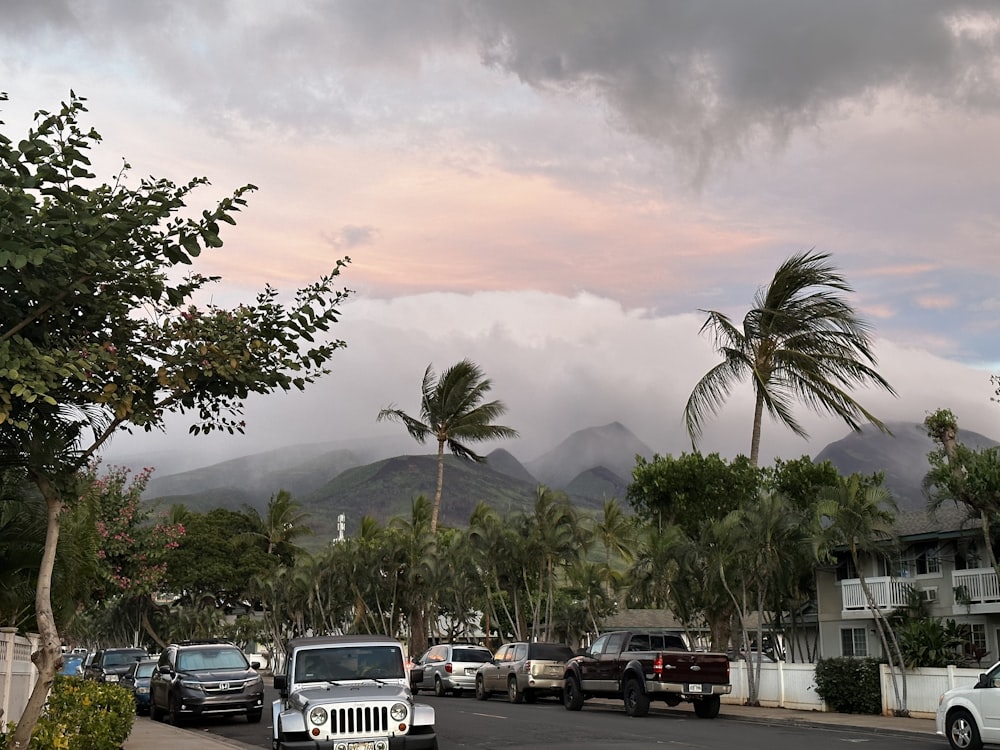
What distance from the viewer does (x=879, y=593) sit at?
37.4 m

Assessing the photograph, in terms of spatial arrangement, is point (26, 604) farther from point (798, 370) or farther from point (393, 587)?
point (393, 587)

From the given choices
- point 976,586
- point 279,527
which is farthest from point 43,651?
point 279,527

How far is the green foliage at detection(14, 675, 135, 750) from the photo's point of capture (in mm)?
11453

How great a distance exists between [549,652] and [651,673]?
27.7 ft

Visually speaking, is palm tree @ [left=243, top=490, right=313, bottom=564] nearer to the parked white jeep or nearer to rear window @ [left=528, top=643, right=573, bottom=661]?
rear window @ [left=528, top=643, right=573, bottom=661]

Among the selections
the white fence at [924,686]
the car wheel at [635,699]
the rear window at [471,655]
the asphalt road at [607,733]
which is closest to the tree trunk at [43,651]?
the asphalt road at [607,733]

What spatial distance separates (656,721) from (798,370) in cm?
1901

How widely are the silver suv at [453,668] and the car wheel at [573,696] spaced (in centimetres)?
1043

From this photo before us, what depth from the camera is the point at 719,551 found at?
33.5 m

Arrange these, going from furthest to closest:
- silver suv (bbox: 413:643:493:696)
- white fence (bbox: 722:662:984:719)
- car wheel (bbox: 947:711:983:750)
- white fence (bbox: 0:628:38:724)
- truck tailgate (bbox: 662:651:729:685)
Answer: silver suv (bbox: 413:643:493:696), truck tailgate (bbox: 662:651:729:685), white fence (bbox: 722:662:984:719), car wheel (bbox: 947:711:983:750), white fence (bbox: 0:628:38:724)

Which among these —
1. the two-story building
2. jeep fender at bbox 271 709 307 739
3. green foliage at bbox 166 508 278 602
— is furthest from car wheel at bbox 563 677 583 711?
green foliage at bbox 166 508 278 602

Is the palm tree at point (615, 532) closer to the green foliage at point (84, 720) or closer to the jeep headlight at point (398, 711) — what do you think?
the green foliage at point (84, 720)

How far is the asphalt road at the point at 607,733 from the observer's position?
19.4m

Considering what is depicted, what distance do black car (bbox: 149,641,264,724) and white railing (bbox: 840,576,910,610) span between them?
64.9ft
